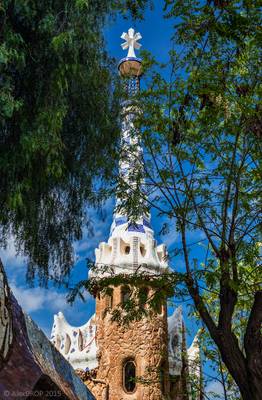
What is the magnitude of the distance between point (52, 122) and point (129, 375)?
27.7 ft

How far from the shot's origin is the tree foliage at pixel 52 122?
298 inches

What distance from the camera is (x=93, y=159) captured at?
8945mm

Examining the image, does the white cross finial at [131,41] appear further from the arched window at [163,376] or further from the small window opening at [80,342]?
the arched window at [163,376]

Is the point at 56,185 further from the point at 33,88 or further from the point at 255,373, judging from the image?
the point at 255,373

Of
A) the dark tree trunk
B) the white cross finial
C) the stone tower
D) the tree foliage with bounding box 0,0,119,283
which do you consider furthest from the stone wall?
the white cross finial

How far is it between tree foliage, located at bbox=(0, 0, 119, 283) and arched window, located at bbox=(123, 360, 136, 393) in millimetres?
5945

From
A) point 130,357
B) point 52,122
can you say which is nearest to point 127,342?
point 130,357

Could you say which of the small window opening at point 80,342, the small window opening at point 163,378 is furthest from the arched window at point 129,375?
the small window opening at point 80,342

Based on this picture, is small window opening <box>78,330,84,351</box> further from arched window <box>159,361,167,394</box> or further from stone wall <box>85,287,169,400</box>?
arched window <box>159,361,167,394</box>

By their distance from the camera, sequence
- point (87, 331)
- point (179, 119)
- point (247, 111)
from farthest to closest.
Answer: point (87, 331) < point (179, 119) < point (247, 111)

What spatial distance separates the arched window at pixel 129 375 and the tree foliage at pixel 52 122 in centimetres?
595

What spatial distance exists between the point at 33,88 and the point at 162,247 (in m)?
8.25

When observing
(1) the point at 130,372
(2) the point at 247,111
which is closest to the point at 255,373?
(2) the point at 247,111

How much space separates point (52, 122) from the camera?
25.2ft
